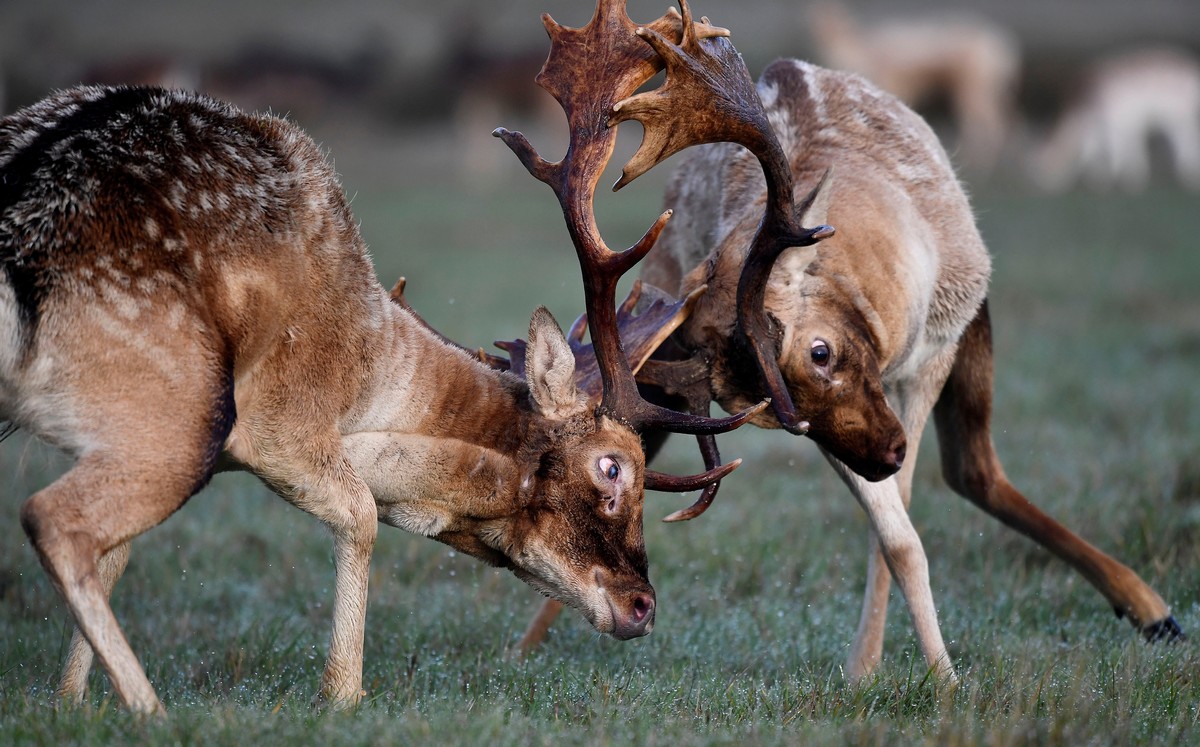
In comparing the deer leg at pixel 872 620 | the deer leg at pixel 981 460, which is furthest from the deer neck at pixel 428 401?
the deer leg at pixel 981 460

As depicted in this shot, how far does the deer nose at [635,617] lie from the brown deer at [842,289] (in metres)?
0.53

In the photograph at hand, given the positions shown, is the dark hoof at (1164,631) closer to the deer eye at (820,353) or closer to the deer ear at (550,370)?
the deer eye at (820,353)

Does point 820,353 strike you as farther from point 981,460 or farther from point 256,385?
point 256,385

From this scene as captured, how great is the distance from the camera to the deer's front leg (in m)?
5.48

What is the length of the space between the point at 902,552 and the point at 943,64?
2282cm

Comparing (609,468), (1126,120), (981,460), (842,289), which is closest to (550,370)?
(609,468)

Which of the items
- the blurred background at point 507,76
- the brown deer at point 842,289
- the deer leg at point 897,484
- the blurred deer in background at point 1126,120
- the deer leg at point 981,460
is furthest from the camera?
the blurred deer in background at point 1126,120

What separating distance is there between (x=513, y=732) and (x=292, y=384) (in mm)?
1463

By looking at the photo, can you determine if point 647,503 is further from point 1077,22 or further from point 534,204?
point 1077,22

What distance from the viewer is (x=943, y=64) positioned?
26766mm

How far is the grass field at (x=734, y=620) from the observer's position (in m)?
4.12

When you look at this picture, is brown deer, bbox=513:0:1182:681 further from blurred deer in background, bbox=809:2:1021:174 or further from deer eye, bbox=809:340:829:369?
blurred deer in background, bbox=809:2:1021:174

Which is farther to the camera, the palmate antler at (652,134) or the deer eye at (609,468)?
the palmate antler at (652,134)

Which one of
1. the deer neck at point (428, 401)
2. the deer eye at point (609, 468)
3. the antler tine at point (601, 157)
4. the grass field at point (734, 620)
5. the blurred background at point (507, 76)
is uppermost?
the antler tine at point (601, 157)
